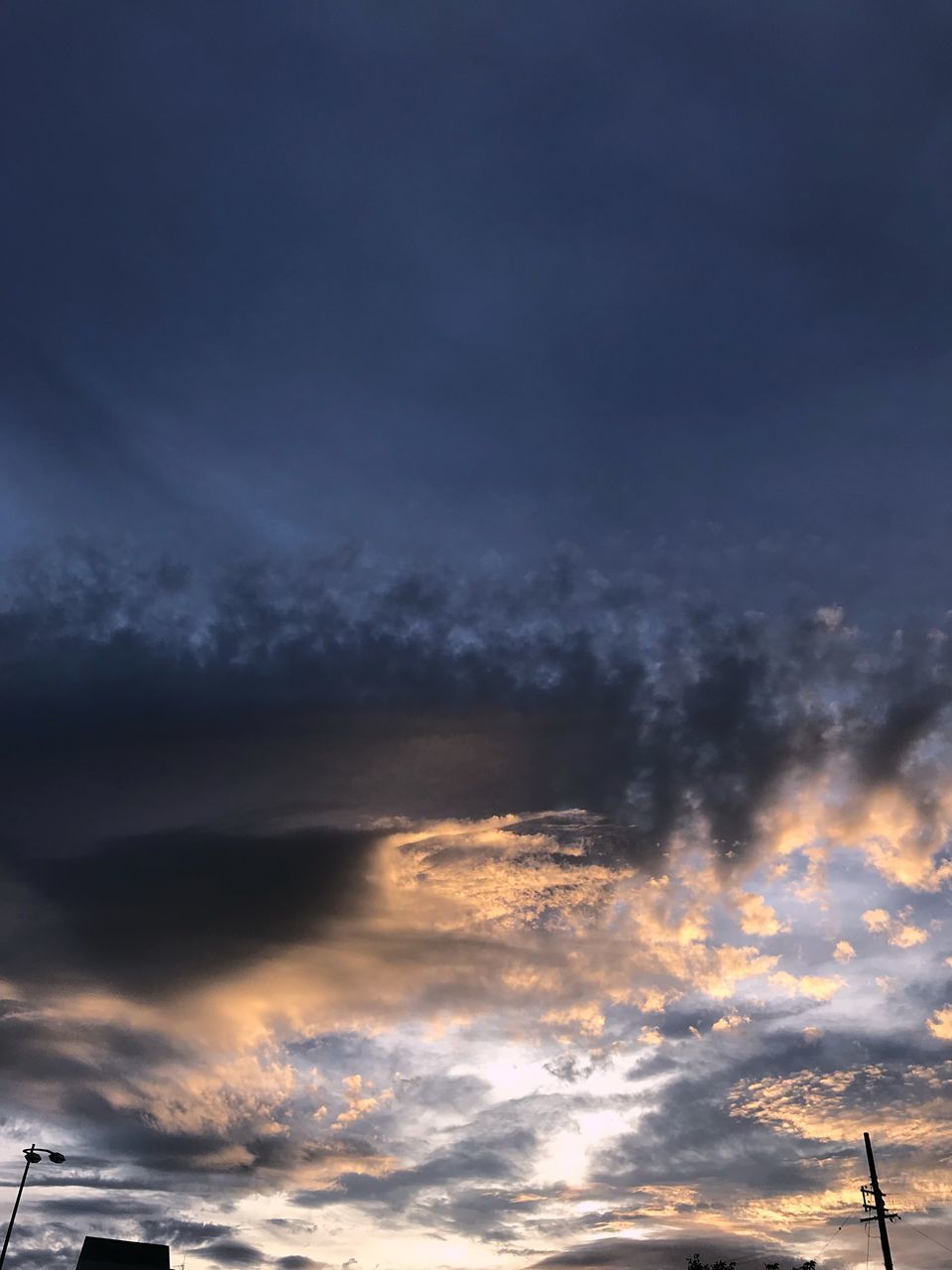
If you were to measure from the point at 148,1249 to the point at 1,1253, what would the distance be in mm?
40299

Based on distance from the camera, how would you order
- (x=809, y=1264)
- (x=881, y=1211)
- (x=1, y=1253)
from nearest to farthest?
(x=881, y=1211)
(x=1, y=1253)
(x=809, y=1264)

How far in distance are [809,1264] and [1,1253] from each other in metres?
67.9

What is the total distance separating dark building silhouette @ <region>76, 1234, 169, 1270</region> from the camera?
283 ft

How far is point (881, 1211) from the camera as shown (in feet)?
169

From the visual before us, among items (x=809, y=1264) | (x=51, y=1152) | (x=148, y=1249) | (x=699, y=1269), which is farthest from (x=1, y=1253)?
(x=809, y=1264)

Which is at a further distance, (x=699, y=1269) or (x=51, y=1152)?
(x=699, y=1269)

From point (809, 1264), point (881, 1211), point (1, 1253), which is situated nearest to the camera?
point (881, 1211)

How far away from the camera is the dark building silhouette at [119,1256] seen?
283 ft

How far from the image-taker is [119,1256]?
87938mm

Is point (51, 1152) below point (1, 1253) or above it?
Answer: above

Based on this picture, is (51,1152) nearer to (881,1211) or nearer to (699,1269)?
(881,1211)

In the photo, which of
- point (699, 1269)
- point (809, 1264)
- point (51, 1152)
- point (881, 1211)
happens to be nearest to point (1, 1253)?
point (51, 1152)

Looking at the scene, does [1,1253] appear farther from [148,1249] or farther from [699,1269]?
[699,1269]

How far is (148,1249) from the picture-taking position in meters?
90.7
